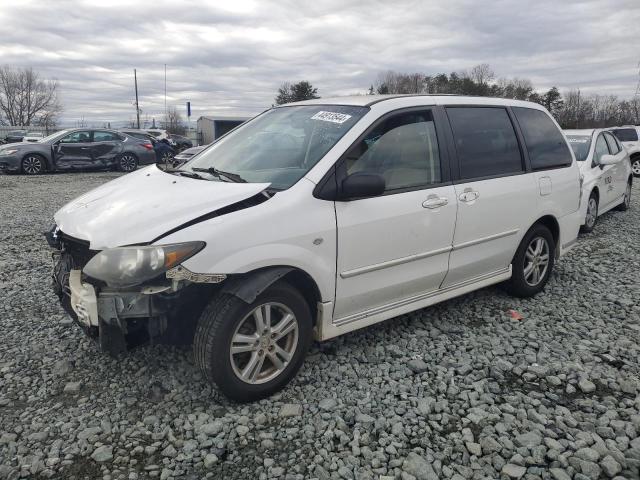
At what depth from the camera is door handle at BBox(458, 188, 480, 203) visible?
12.0ft

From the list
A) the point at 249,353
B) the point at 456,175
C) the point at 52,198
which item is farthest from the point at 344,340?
the point at 52,198

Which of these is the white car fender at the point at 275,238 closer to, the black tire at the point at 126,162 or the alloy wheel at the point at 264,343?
the alloy wheel at the point at 264,343

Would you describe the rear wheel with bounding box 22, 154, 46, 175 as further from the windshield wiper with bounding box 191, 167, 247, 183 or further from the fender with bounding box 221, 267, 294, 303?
the fender with bounding box 221, 267, 294, 303

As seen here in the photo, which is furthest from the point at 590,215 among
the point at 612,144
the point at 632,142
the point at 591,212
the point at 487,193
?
the point at 632,142

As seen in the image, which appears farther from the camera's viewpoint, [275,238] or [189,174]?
[189,174]

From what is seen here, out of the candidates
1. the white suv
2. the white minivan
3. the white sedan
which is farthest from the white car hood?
the white suv

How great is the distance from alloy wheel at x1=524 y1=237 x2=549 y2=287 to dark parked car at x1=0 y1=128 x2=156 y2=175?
14665 millimetres

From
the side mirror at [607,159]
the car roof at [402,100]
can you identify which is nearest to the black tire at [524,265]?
the car roof at [402,100]

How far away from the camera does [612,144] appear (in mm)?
8867

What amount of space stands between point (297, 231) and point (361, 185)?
19.0 inches

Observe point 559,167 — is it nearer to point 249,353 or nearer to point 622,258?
point 622,258

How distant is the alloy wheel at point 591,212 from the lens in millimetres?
7602

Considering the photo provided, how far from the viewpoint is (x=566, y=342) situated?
12.1 ft

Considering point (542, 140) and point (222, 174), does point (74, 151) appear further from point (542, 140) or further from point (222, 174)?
point (542, 140)
